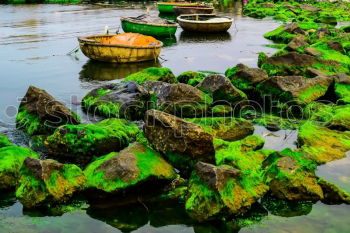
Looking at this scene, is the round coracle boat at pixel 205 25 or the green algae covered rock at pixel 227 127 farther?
the round coracle boat at pixel 205 25

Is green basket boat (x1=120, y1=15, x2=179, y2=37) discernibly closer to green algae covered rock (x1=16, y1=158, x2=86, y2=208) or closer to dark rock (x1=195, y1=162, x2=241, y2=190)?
green algae covered rock (x1=16, y1=158, x2=86, y2=208)

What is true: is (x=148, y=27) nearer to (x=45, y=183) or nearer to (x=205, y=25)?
(x=205, y=25)

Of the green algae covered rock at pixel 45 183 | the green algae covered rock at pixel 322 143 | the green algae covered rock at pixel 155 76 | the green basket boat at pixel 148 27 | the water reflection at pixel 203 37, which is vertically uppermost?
the green basket boat at pixel 148 27

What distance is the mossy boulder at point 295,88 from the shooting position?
44.0 ft

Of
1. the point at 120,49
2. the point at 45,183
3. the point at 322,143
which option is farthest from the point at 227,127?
the point at 120,49

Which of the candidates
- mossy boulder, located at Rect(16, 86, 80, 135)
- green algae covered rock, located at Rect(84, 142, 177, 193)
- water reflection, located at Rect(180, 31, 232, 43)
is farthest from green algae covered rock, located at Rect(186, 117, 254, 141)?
water reflection, located at Rect(180, 31, 232, 43)

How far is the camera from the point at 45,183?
7598 mm

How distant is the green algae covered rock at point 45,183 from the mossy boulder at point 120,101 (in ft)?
14.5

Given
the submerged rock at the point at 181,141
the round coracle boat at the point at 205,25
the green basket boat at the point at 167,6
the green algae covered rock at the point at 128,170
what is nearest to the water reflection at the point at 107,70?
the submerged rock at the point at 181,141

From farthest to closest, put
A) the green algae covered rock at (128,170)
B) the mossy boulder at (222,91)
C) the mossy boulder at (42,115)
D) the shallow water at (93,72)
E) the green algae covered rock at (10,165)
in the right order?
the mossy boulder at (222,91) → the mossy boulder at (42,115) → the green algae covered rock at (10,165) → the green algae covered rock at (128,170) → the shallow water at (93,72)

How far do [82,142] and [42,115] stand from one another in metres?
2.02

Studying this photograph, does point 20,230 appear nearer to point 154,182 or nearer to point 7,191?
point 7,191

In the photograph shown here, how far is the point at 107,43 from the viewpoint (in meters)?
19.8

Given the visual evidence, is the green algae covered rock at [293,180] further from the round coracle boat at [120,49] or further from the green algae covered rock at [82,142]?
the round coracle boat at [120,49]
